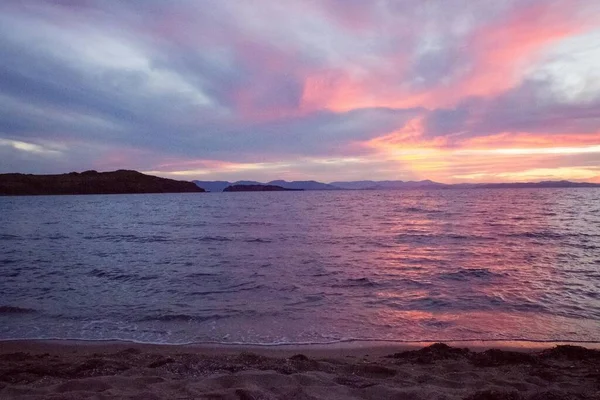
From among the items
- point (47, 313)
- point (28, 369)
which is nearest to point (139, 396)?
point (28, 369)

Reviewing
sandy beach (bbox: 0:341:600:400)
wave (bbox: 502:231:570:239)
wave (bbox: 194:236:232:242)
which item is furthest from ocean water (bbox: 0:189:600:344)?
wave (bbox: 194:236:232:242)

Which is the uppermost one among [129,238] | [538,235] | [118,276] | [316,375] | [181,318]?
[316,375]

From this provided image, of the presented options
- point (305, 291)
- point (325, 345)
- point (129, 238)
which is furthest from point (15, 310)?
point (129, 238)

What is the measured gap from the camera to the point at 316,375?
6.05 m

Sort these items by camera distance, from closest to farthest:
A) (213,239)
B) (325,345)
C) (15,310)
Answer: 1. (325,345)
2. (15,310)
3. (213,239)

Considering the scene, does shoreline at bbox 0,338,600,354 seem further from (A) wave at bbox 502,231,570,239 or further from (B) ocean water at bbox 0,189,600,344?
(A) wave at bbox 502,231,570,239

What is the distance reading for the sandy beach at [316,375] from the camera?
5.30m

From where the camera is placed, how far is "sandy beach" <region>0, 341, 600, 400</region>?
5.30 metres

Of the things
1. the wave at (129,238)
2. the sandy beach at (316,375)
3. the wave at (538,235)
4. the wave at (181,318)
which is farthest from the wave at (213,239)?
the wave at (538,235)

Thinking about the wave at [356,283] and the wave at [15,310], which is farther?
the wave at [356,283]

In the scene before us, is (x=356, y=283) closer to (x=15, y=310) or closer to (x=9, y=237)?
(x=15, y=310)

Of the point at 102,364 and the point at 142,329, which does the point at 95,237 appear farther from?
the point at 102,364

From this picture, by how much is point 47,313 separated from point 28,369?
5707 mm

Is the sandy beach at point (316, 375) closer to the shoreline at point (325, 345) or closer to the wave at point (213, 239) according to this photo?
the shoreline at point (325, 345)
